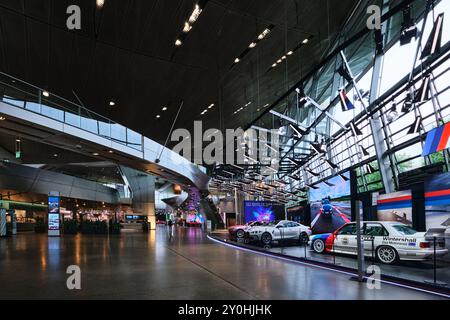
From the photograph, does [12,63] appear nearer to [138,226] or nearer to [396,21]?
[396,21]

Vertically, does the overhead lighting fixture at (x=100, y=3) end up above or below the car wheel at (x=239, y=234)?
above

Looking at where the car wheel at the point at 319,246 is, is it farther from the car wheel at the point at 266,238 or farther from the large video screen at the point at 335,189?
the large video screen at the point at 335,189

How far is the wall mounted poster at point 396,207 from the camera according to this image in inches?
563

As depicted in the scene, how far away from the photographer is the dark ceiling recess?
12.2 meters

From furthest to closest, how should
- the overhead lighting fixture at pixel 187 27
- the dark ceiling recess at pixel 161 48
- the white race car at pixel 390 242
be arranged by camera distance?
the overhead lighting fixture at pixel 187 27 → the dark ceiling recess at pixel 161 48 → the white race car at pixel 390 242

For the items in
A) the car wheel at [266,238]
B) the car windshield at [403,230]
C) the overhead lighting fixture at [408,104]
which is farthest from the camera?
the car wheel at [266,238]

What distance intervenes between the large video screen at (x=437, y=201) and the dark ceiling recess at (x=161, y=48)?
283 inches

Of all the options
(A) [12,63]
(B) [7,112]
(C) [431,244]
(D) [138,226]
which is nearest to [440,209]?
(C) [431,244]

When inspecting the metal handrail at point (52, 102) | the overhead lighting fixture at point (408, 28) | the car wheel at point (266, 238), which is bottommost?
the car wheel at point (266, 238)

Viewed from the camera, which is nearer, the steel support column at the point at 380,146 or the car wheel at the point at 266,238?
the steel support column at the point at 380,146

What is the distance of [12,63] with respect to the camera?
606 inches

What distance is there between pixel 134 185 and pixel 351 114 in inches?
1192

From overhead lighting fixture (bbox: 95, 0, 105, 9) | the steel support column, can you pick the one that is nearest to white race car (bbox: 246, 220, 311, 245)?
the steel support column

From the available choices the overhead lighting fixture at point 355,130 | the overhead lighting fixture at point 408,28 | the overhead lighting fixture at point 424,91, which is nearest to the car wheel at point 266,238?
the overhead lighting fixture at point 355,130
